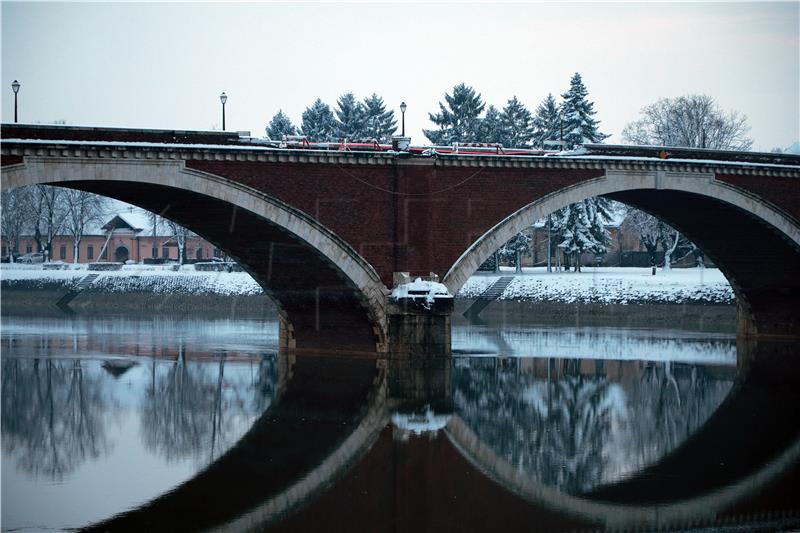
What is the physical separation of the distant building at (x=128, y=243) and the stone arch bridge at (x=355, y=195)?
6308 cm

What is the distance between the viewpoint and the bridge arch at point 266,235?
3353 cm

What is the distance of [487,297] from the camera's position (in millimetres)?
68000

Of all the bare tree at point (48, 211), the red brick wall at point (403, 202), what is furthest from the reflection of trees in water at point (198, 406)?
the bare tree at point (48, 211)

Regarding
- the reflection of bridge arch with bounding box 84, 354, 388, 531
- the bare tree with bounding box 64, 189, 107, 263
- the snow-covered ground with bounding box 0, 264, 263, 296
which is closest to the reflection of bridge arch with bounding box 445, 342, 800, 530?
the reflection of bridge arch with bounding box 84, 354, 388, 531

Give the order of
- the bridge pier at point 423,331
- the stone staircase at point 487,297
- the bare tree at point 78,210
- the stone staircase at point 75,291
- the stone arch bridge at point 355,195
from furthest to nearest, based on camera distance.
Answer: the bare tree at point 78,210 < the stone staircase at point 75,291 < the stone staircase at point 487,297 < the bridge pier at point 423,331 < the stone arch bridge at point 355,195

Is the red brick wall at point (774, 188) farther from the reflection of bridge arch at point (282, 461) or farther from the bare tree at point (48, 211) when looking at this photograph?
the bare tree at point (48, 211)

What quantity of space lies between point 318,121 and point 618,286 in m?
33.9

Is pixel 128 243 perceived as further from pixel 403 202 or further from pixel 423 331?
Answer: pixel 423 331

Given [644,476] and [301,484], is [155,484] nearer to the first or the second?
[301,484]

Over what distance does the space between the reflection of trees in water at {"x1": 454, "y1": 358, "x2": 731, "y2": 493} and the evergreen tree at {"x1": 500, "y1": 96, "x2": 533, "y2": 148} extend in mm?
46661

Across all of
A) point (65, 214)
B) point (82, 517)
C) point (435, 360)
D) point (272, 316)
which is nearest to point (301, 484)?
point (82, 517)

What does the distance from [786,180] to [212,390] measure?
990 inches

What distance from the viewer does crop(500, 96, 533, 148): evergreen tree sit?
3376 inches

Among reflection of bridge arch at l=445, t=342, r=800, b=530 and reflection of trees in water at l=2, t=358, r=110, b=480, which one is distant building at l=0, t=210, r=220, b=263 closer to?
reflection of trees in water at l=2, t=358, r=110, b=480
